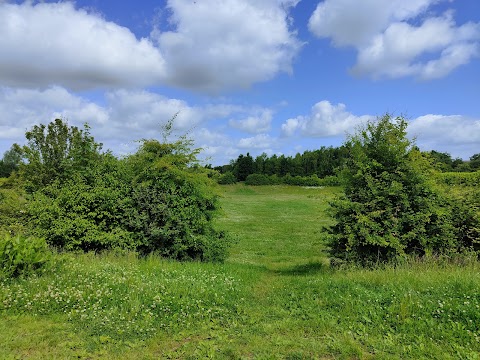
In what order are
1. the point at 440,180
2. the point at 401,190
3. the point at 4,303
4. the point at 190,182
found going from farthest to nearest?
the point at 190,182
the point at 440,180
the point at 401,190
the point at 4,303

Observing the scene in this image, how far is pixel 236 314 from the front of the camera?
5.30 metres

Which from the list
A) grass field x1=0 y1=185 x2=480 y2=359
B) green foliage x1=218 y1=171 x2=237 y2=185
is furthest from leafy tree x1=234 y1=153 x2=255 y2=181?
grass field x1=0 y1=185 x2=480 y2=359

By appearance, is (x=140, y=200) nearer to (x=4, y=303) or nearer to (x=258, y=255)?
(x=4, y=303)

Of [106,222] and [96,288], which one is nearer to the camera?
[96,288]

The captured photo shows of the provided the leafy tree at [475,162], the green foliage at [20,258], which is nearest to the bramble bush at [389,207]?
the green foliage at [20,258]

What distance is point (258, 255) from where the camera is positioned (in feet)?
41.3

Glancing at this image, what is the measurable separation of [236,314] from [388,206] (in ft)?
14.7

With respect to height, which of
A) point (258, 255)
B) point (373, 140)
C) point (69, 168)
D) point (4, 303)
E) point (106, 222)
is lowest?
point (258, 255)

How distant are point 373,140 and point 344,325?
510cm

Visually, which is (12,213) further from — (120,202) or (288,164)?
(288,164)

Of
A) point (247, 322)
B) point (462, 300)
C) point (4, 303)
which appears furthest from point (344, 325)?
point (4, 303)

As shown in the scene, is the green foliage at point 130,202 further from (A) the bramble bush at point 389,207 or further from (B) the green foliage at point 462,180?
(B) the green foliage at point 462,180

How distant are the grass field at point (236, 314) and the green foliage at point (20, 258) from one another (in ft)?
0.98

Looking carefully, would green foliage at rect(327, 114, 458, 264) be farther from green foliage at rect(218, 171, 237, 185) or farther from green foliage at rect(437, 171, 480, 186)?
green foliage at rect(218, 171, 237, 185)
